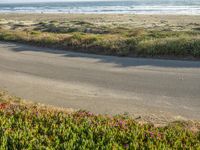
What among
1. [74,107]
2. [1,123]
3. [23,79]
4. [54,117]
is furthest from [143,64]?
[1,123]

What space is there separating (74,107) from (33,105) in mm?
1171

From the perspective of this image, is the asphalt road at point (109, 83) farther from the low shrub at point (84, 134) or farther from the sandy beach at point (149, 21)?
the sandy beach at point (149, 21)

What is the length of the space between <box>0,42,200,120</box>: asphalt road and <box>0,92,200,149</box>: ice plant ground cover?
1.80m

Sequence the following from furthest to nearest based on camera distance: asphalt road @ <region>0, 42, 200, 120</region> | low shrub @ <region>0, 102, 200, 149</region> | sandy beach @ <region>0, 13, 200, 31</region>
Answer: sandy beach @ <region>0, 13, 200, 31</region>
asphalt road @ <region>0, 42, 200, 120</region>
low shrub @ <region>0, 102, 200, 149</region>

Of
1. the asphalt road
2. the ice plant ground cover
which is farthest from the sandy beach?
the ice plant ground cover

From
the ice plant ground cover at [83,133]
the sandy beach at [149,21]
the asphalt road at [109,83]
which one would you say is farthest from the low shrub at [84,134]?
the sandy beach at [149,21]

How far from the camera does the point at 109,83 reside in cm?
1272

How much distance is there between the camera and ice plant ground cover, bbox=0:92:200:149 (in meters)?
6.05

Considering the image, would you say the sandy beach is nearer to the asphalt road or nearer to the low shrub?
the asphalt road

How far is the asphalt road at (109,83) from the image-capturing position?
985cm

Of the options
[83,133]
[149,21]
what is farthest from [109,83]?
[149,21]

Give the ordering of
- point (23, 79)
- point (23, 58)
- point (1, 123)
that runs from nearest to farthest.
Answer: point (1, 123)
point (23, 79)
point (23, 58)

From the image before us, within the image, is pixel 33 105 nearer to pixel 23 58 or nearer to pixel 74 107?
pixel 74 107

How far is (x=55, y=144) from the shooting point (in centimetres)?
611
